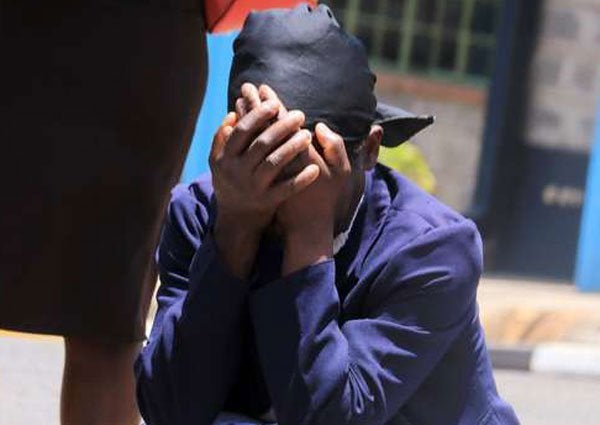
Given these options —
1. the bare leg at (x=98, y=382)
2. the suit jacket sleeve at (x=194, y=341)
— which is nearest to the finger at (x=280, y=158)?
the suit jacket sleeve at (x=194, y=341)

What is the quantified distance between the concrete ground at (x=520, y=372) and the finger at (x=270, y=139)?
3.04 meters

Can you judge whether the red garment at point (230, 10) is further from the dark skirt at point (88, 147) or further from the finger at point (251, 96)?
the finger at point (251, 96)

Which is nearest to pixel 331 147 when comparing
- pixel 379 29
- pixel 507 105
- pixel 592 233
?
pixel 592 233

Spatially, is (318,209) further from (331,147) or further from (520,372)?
(520,372)

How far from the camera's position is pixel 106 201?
3229 millimetres

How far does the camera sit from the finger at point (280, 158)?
2.33 m

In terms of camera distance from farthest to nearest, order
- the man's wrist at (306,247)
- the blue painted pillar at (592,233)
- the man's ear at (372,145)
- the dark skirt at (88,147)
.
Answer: the blue painted pillar at (592,233) → the dark skirt at (88,147) → the man's ear at (372,145) → the man's wrist at (306,247)

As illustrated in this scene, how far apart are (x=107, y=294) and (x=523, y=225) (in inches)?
322

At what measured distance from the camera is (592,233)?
10.2 meters

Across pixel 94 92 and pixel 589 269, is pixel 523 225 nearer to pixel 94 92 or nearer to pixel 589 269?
pixel 589 269

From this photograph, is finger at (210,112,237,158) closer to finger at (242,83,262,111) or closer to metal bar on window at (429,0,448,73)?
finger at (242,83,262,111)

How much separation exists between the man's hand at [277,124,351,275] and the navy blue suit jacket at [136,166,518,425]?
0.09 ft

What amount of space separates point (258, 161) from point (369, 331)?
0.35 metres

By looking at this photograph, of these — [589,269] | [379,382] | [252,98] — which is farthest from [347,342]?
[589,269]
